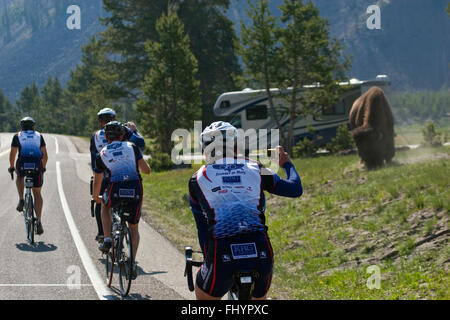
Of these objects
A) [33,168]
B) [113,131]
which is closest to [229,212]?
[113,131]

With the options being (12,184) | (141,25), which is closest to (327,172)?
(12,184)

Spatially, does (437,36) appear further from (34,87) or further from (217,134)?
(34,87)

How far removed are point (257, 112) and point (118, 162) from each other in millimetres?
28248

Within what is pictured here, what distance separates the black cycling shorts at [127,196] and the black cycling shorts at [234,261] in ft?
11.1

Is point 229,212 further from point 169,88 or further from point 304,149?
point 169,88

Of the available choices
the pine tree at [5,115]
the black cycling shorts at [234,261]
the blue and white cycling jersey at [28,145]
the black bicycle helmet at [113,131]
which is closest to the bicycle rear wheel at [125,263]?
the black bicycle helmet at [113,131]

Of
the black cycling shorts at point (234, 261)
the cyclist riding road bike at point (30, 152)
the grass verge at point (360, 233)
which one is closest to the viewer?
the black cycling shorts at point (234, 261)

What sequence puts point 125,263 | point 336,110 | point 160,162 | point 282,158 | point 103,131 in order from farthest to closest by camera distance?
point 336,110, point 160,162, point 103,131, point 125,263, point 282,158

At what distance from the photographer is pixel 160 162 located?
30.3m

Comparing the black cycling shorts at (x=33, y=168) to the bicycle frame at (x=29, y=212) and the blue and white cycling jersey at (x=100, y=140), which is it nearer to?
the bicycle frame at (x=29, y=212)

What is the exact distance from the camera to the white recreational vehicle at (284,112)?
32562 millimetres

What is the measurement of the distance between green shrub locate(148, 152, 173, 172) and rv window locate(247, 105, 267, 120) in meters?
7.07

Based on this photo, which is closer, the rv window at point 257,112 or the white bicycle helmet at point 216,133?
the white bicycle helmet at point 216,133

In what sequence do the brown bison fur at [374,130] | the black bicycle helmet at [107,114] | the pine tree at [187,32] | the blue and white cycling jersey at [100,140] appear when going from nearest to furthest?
the black bicycle helmet at [107,114]
the blue and white cycling jersey at [100,140]
the brown bison fur at [374,130]
the pine tree at [187,32]
